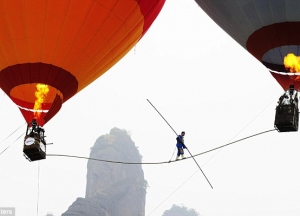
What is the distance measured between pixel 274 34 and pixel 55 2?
253 inches

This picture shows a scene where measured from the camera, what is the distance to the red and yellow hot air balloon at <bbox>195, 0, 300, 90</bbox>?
16.7 m

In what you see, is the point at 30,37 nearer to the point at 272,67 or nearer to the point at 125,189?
the point at 272,67

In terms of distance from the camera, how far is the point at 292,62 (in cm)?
1694

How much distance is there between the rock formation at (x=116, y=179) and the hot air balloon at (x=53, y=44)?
95.3m

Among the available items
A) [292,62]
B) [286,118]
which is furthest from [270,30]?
[286,118]

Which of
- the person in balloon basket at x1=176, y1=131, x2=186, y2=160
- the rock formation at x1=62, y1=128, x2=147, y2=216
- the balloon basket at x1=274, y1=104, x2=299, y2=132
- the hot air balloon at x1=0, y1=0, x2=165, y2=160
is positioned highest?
the rock formation at x1=62, y1=128, x2=147, y2=216

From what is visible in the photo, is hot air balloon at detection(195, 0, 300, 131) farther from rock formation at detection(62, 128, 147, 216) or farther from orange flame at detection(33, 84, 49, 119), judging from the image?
rock formation at detection(62, 128, 147, 216)

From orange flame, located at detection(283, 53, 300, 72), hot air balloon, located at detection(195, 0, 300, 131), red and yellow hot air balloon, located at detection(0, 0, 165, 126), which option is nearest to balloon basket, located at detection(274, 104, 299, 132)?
hot air balloon, located at detection(195, 0, 300, 131)

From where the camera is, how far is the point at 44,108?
1722cm

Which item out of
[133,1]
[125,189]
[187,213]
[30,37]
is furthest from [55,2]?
[187,213]

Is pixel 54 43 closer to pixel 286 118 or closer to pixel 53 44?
pixel 53 44

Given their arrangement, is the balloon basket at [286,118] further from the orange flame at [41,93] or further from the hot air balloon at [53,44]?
the orange flame at [41,93]

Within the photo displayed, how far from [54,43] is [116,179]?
Result: 386 ft

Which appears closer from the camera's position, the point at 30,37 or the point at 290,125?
the point at 290,125
